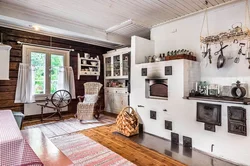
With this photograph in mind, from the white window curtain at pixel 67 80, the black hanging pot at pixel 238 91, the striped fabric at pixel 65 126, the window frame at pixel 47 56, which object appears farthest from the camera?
the white window curtain at pixel 67 80

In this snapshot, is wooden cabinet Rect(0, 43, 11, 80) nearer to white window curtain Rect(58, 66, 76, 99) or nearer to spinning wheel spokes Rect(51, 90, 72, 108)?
spinning wheel spokes Rect(51, 90, 72, 108)

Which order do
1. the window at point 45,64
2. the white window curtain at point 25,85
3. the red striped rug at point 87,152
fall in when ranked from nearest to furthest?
the red striped rug at point 87,152, the white window curtain at point 25,85, the window at point 45,64

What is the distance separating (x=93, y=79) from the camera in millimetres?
5656

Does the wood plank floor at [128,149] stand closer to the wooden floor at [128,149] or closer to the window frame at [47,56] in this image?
the wooden floor at [128,149]

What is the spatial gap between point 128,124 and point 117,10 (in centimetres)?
238

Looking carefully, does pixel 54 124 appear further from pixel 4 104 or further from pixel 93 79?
pixel 93 79

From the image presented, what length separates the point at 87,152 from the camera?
2.54m

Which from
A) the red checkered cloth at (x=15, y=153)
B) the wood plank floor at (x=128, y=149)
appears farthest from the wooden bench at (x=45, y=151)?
the wood plank floor at (x=128, y=149)

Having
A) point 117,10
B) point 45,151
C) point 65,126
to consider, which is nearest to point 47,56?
point 65,126

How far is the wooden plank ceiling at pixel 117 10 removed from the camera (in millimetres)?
2926

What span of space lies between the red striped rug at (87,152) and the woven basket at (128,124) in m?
0.69

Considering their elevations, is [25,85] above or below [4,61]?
below

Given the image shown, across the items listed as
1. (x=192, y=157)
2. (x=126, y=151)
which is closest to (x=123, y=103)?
(x=126, y=151)

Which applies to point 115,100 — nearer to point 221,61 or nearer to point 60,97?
point 60,97
